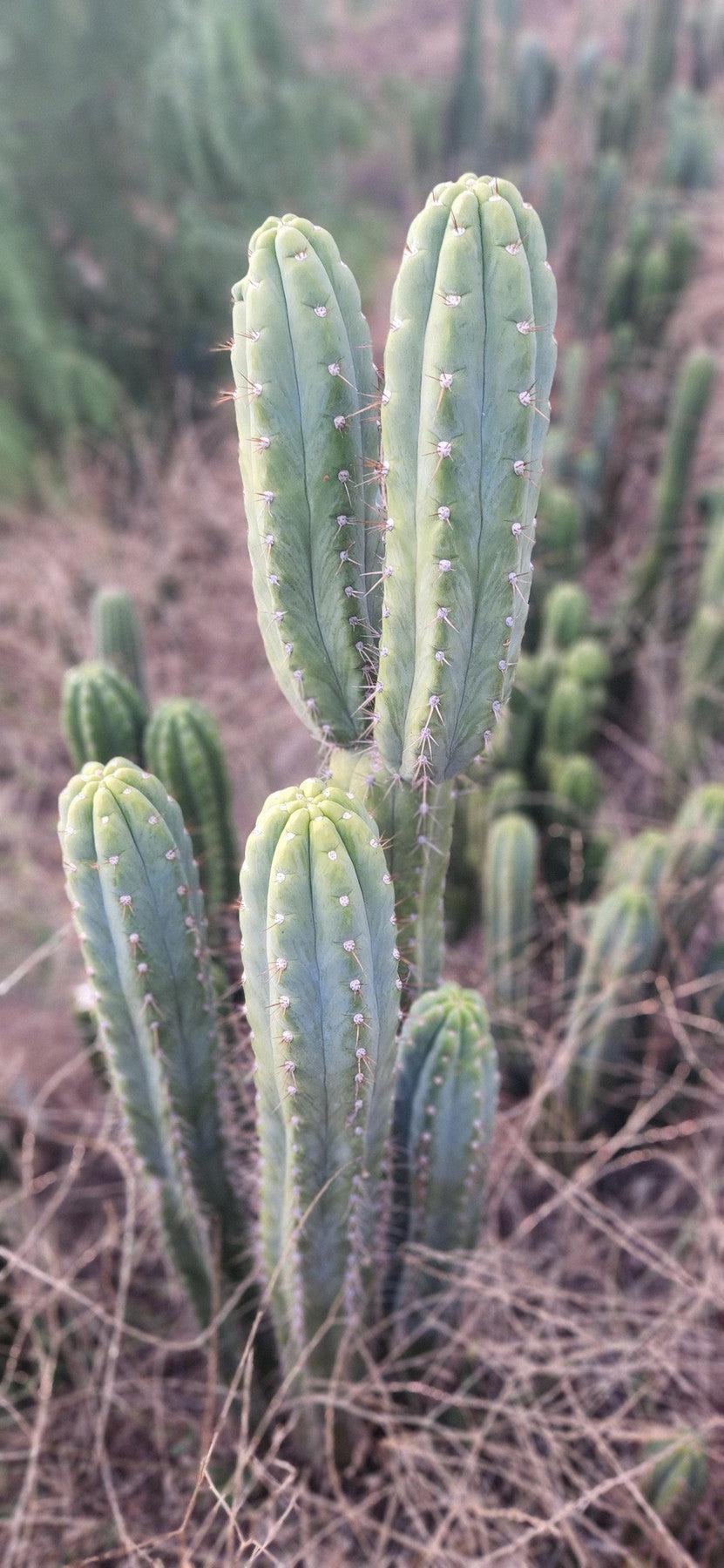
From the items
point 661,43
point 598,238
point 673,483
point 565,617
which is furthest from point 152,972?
point 661,43

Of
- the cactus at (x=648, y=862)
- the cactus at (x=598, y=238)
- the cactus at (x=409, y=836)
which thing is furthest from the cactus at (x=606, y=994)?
the cactus at (x=598, y=238)

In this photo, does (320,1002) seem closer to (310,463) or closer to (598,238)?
(310,463)

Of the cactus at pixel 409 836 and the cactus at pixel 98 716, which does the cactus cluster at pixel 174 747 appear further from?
the cactus at pixel 409 836

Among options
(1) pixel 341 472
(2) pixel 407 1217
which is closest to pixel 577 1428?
(2) pixel 407 1217

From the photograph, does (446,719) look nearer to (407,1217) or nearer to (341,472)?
(341,472)

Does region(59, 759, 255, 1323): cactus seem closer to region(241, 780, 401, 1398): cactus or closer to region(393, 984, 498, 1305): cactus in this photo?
region(241, 780, 401, 1398): cactus

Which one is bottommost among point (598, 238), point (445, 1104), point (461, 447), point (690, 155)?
point (445, 1104)
